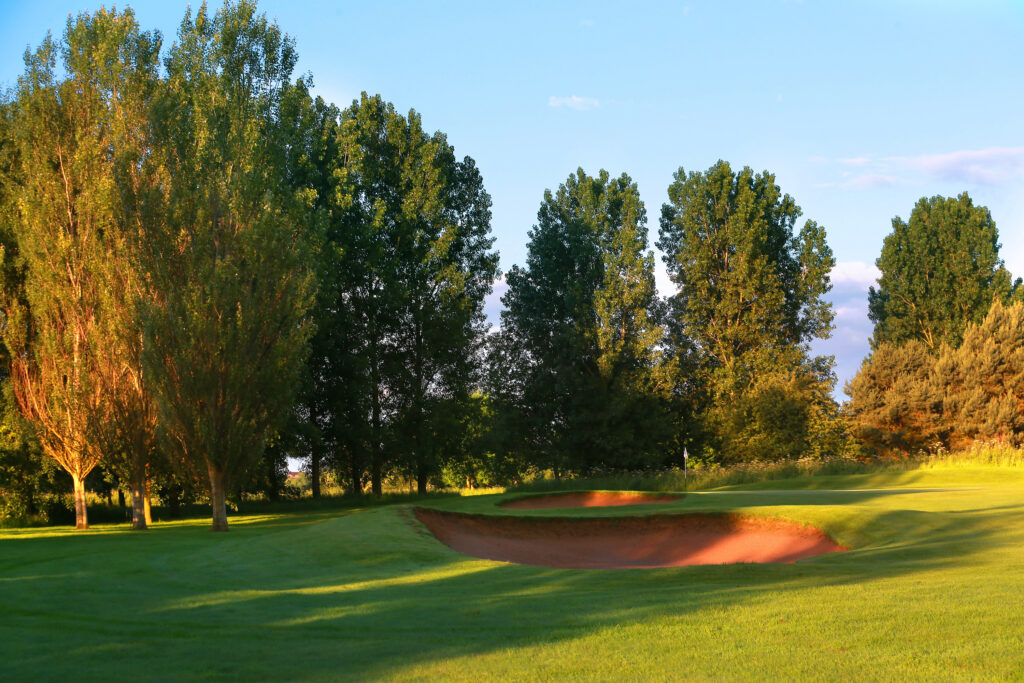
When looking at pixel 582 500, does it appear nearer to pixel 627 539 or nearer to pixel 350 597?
pixel 627 539

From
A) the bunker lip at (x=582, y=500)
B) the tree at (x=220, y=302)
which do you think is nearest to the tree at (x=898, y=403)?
the bunker lip at (x=582, y=500)

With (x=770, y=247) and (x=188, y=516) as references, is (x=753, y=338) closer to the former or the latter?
(x=770, y=247)

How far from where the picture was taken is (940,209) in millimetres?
50062

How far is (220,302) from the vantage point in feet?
63.9

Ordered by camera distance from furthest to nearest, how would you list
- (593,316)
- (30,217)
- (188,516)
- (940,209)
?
(940,209)
(593,316)
(188,516)
(30,217)

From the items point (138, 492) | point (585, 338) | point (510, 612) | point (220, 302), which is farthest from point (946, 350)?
point (510, 612)

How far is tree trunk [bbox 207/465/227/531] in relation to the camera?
19.8 meters

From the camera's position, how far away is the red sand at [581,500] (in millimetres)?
22078

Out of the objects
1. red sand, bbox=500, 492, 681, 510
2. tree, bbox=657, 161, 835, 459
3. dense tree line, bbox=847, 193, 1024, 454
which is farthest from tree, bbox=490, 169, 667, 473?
red sand, bbox=500, 492, 681, 510

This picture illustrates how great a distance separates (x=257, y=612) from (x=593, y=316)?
32478 millimetres

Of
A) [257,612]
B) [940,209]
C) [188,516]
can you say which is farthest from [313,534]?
[940,209]

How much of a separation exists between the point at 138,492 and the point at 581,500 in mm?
12670

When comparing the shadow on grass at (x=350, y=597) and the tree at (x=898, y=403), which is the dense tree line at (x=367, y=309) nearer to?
the tree at (x=898, y=403)

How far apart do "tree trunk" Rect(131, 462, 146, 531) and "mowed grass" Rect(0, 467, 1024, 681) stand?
8.03 metres
